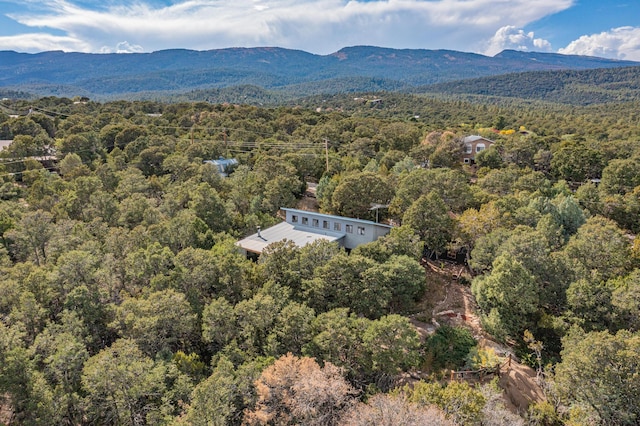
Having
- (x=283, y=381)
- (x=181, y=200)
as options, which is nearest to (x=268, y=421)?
(x=283, y=381)

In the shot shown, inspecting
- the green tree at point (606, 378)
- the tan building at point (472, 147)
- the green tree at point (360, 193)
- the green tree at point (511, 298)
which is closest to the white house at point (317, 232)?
the green tree at point (360, 193)

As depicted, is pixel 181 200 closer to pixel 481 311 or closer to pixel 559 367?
pixel 481 311

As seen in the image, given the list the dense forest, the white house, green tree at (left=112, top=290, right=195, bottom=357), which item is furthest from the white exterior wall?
green tree at (left=112, top=290, right=195, bottom=357)

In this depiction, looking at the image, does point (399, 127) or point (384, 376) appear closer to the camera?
point (384, 376)

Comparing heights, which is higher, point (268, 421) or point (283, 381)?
point (283, 381)

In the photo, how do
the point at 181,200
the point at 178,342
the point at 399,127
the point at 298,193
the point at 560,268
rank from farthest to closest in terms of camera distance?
the point at 399,127
the point at 298,193
the point at 181,200
the point at 560,268
the point at 178,342

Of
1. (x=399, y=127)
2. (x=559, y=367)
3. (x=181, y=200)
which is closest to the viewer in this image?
(x=559, y=367)

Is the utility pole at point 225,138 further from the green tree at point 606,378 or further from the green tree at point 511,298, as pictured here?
the green tree at point 606,378
